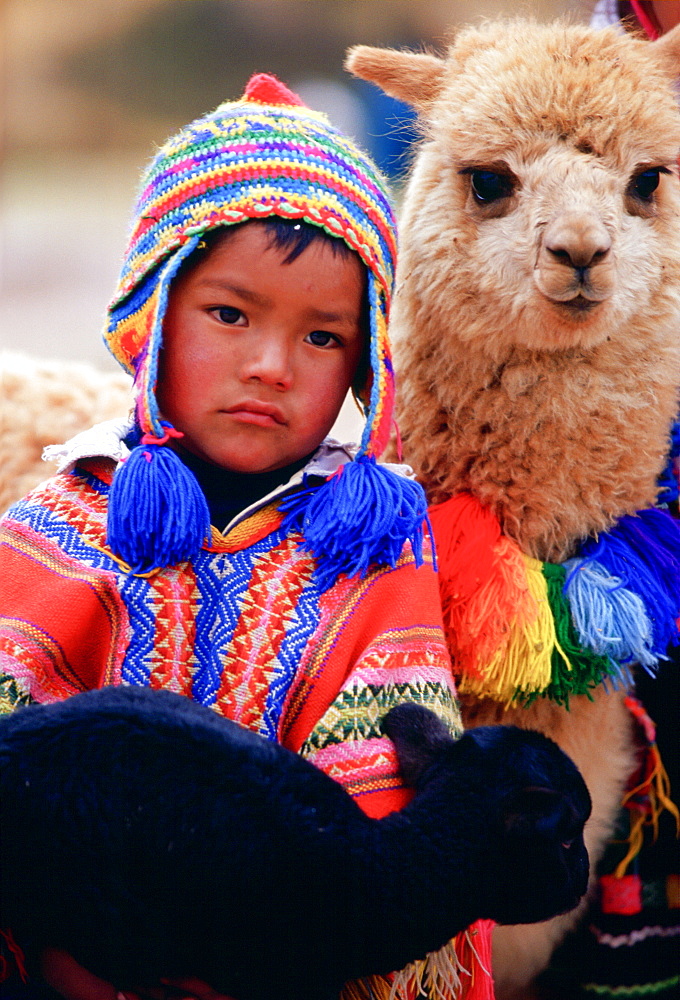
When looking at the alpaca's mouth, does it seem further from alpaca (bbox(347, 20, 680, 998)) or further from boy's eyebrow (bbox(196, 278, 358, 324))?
boy's eyebrow (bbox(196, 278, 358, 324))

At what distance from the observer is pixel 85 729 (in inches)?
30.9

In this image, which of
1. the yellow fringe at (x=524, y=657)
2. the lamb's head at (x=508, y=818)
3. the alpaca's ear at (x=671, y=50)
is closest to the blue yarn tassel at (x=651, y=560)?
the yellow fringe at (x=524, y=657)

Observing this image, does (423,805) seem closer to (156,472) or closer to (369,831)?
(369,831)

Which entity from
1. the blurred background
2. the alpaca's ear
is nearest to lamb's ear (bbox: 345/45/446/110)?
the blurred background

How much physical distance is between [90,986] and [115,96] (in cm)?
154

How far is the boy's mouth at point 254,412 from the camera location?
1.02 metres

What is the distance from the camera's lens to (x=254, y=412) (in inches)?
40.4

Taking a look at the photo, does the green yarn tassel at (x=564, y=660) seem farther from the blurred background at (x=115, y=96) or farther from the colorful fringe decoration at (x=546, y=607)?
the blurred background at (x=115, y=96)

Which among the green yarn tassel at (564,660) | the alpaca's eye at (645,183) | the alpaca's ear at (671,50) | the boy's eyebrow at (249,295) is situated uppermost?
the alpaca's ear at (671,50)

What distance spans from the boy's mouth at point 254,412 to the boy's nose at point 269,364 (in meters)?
0.02

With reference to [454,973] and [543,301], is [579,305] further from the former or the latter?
[454,973]

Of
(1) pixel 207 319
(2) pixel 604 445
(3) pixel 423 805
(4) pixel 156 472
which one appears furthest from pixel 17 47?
(3) pixel 423 805

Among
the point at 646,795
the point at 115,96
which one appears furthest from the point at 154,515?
the point at 115,96

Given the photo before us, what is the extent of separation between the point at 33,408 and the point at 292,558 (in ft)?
2.20
